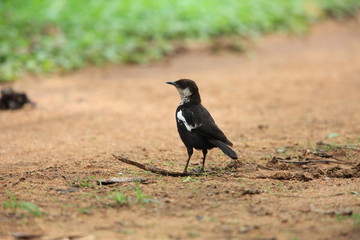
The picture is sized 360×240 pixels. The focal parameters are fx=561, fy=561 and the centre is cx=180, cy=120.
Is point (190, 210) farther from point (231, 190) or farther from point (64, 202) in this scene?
point (64, 202)

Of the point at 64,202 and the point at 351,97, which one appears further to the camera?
the point at 351,97

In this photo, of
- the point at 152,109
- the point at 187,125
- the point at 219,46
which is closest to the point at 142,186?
the point at 187,125

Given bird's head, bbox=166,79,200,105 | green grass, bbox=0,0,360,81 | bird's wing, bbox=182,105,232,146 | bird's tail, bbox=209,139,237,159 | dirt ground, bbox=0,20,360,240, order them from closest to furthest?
dirt ground, bbox=0,20,360,240 → bird's tail, bbox=209,139,237,159 → bird's wing, bbox=182,105,232,146 → bird's head, bbox=166,79,200,105 → green grass, bbox=0,0,360,81

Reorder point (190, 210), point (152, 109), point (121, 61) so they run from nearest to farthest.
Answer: point (190, 210), point (152, 109), point (121, 61)

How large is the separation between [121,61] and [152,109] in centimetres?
395

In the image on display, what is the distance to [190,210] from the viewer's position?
15.6ft

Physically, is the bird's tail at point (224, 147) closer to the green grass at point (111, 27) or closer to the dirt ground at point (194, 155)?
the dirt ground at point (194, 155)

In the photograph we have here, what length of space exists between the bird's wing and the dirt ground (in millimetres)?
460

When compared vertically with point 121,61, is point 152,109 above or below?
below

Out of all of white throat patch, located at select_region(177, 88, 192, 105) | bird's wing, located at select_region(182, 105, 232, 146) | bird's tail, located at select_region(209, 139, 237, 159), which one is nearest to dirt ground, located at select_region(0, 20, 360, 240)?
bird's tail, located at select_region(209, 139, 237, 159)

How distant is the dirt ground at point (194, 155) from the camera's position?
4.44 m

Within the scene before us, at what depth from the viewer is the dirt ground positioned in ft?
14.6

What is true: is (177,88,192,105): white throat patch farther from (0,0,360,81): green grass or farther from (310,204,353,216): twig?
(0,0,360,81): green grass

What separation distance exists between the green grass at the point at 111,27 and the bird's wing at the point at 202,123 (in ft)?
23.7
